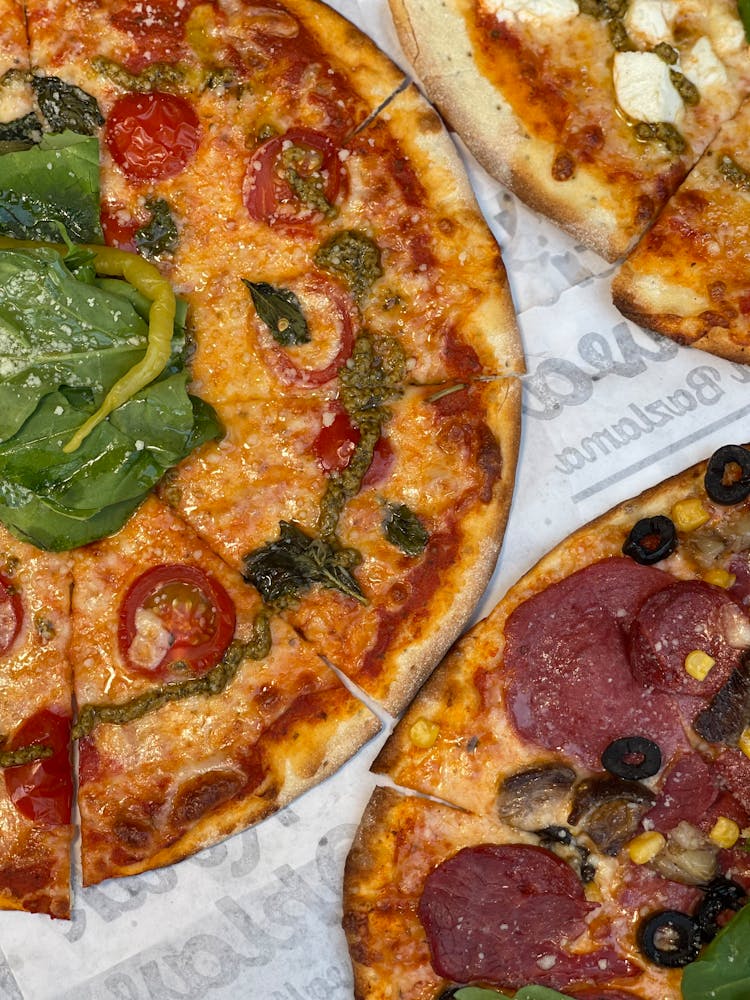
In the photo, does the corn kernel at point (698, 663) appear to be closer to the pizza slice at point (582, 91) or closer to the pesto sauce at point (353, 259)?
the pizza slice at point (582, 91)

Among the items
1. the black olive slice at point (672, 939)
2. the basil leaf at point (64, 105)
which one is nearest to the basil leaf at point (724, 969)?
the black olive slice at point (672, 939)

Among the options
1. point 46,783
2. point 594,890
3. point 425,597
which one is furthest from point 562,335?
point 46,783

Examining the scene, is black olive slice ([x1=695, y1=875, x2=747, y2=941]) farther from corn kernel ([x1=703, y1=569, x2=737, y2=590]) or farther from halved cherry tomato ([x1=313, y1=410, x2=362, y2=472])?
halved cherry tomato ([x1=313, y1=410, x2=362, y2=472])

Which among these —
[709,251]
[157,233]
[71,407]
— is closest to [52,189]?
[157,233]

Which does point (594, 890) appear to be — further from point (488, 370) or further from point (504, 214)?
point (504, 214)

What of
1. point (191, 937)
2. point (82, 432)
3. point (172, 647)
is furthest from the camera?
point (191, 937)

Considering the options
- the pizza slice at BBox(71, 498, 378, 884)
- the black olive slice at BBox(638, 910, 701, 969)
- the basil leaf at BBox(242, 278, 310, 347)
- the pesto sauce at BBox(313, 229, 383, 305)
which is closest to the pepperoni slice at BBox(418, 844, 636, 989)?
the black olive slice at BBox(638, 910, 701, 969)

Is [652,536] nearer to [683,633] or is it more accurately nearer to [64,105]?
[683,633]
